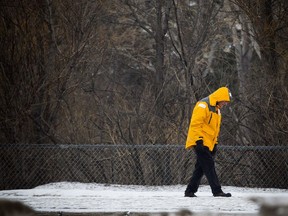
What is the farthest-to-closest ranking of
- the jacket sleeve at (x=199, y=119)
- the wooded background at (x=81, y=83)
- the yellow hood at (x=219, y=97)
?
the wooded background at (x=81, y=83) → the yellow hood at (x=219, y=97) → the jacket sleeve at (x=199, y=119)

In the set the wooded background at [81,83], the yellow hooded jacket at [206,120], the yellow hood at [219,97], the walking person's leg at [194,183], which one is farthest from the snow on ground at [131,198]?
the wooded background at [81,83]

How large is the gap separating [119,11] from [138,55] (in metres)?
2.65

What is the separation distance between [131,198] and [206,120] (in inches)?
67.9

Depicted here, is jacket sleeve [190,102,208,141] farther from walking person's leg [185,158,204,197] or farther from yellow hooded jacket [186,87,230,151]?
walking person's leg [185,158,204,197]

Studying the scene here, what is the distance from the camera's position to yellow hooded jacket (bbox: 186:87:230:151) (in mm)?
10664

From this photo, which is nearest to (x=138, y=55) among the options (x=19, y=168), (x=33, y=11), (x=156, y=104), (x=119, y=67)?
(x=119, y=67)

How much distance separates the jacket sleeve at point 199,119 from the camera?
1064 centimetres

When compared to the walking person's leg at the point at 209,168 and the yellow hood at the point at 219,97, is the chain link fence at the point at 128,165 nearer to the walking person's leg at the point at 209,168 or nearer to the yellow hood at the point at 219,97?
the walking person's leg at the point at 209,168

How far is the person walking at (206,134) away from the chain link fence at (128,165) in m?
1.74

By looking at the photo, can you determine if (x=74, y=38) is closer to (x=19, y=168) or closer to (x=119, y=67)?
(x=19, y=168)

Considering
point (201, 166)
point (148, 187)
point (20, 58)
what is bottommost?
point (148, 187)

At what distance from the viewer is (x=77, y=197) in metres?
11.0

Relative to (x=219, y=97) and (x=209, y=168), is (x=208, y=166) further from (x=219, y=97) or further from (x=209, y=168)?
(x=219, y=97)

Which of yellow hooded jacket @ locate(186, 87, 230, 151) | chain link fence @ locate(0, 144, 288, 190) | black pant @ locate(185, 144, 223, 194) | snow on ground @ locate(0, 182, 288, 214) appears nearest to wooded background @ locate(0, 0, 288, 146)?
chain link fence @ locate(0, 144, 288, 190)
